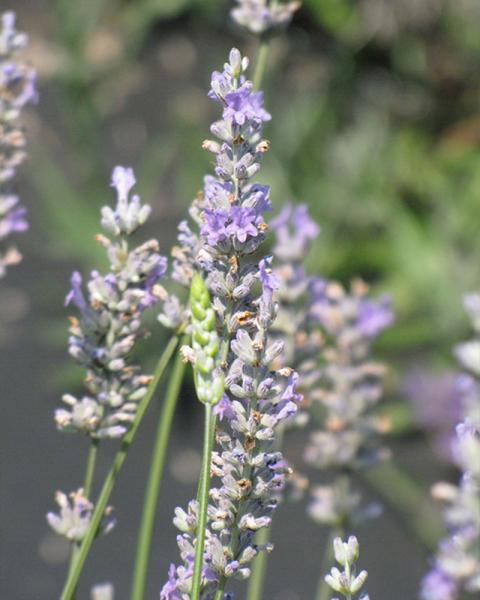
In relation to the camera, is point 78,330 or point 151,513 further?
point 151,513

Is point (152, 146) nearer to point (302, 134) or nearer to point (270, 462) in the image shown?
point (302, 134)

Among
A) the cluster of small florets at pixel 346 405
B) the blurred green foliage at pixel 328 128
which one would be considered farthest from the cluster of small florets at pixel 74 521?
the blurred green foliage at pixel 328 128

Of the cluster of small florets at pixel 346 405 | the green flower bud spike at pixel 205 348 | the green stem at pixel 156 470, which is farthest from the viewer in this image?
the cluster of small florets at pixel 346 405

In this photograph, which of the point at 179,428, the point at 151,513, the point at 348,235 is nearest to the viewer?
the point at 151,513

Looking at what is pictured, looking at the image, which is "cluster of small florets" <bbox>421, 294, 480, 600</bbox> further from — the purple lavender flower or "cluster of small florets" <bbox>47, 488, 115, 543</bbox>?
the purple lavender flower

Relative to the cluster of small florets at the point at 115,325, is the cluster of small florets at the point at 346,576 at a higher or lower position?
lower

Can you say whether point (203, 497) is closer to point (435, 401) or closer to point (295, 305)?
point (295, 305)

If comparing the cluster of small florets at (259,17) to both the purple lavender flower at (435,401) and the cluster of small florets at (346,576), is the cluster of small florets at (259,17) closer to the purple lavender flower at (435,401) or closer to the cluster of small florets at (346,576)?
the cluster of small florets at (346,576)

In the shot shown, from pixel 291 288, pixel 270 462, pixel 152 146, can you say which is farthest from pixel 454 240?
pixel 270 462

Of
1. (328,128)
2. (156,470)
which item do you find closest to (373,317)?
(156,470)
